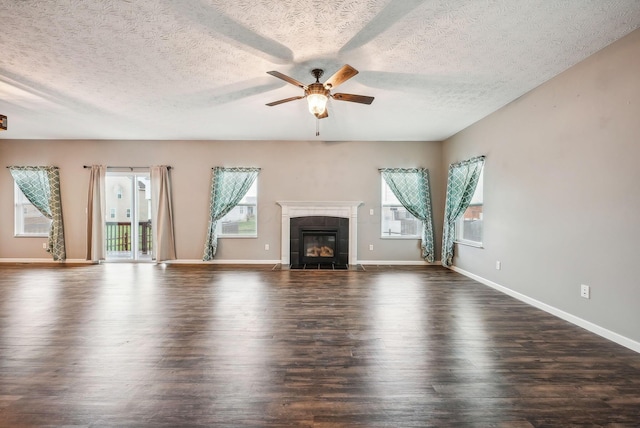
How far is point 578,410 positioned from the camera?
1.66 metres

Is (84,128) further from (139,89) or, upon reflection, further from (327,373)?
(327,373)

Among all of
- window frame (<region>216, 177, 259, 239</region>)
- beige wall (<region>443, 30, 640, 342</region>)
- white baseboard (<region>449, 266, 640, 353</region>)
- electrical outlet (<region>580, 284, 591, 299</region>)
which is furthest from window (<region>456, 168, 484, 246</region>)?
window frame (<region>216, 177, 259, 239</region>)

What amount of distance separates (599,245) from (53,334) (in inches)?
200

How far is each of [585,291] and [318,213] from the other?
13.9 feet

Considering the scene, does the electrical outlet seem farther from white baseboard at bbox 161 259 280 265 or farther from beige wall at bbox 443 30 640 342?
white baseboard at bbox 161 259 280 265

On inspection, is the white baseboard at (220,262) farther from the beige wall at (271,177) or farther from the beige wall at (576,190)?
the beige wall at (576,190)

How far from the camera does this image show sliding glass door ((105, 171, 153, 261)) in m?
6.18

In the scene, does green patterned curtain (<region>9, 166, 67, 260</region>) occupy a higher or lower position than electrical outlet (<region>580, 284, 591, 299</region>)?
higher

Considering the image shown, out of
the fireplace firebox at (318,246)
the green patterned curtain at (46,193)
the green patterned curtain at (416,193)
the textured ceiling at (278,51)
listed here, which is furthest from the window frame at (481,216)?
the green patterned curtain at (46,193)

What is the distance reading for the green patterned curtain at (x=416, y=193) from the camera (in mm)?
6004

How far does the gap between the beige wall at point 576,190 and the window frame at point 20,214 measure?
846cm

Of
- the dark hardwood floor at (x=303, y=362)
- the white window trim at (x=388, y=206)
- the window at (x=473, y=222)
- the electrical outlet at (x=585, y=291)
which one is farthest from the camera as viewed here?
the white window trim at (x=388, y=206)

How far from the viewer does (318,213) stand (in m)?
6.09

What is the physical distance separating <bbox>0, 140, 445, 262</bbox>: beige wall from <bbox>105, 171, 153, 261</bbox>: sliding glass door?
409 millimetres
